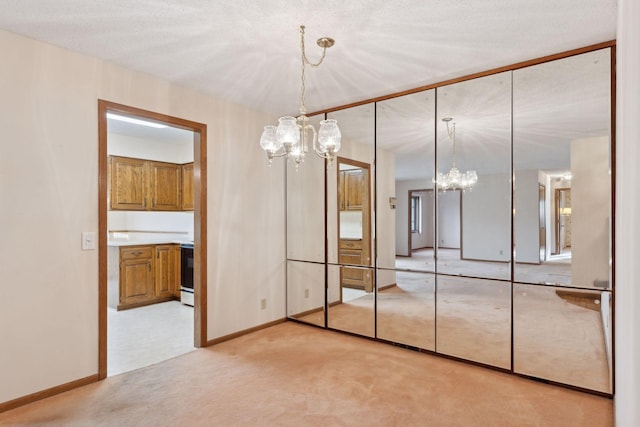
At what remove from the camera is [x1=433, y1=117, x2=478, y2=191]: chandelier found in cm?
320

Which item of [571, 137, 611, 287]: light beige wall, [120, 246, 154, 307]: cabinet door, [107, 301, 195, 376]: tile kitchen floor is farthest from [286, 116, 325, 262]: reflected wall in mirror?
[571, 137, 611, 287]: light beige wall

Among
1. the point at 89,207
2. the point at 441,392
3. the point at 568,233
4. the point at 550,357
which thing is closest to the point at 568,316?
the point at 550,357

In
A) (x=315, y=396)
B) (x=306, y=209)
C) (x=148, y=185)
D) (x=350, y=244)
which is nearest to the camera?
(x=315, y=396)

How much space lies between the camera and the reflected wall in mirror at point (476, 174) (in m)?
3.04

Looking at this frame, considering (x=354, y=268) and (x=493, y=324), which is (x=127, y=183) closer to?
(x=354, y=268)

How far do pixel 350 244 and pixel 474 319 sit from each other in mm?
1435

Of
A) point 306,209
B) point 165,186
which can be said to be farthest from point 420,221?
point 165,186

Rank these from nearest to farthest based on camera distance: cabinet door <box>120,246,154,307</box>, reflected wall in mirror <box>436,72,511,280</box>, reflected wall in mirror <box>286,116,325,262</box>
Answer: reflected wall in mirror <box>436,72,511,280</box>, reflected wall in mirror <box>286,116,325,262</box>, cabinet door <box>120,246,154,307</box>

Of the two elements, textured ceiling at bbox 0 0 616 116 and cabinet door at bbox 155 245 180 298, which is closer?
textured ceiling at bbox 0 0 616 116

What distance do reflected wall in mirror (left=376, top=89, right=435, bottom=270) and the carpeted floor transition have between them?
0.99m

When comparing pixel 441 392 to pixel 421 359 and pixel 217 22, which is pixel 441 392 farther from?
pixel 217 22

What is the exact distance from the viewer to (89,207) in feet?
9.30

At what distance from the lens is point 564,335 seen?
2.90 m

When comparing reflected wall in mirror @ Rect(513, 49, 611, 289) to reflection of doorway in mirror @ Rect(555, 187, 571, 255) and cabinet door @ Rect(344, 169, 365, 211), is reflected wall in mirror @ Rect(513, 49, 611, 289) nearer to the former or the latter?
reflection of doorway in mirror @ Rect(555, 187, 571, 255)
